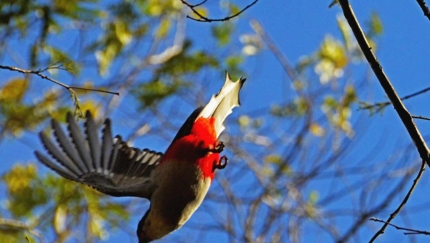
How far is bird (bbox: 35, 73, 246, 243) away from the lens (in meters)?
3.20

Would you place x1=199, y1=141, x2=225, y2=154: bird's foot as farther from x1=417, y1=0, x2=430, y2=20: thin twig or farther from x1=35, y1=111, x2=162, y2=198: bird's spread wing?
x1=417, y1=0, x2=430, y2=20: thin twig

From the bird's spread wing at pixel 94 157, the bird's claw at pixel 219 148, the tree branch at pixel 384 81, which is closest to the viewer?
the tree branch at pixel 384 81

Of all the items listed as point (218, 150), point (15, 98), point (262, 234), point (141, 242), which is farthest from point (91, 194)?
point (218, 150)

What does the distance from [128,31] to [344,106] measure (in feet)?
5.72

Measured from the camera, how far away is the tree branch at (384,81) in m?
1.93

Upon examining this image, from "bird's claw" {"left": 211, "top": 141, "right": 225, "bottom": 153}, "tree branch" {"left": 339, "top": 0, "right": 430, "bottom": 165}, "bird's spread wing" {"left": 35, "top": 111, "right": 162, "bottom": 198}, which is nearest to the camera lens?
"tree branch" {"left": 339, "top": 0, "right": 430, "bottom": 165}

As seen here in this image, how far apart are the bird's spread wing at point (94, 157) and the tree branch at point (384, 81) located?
193cm

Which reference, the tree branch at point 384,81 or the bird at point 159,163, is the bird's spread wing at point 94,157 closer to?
the bird at point 159,163

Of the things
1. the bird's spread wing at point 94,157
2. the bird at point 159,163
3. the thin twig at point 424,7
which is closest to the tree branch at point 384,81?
the thin twig at point 424,7

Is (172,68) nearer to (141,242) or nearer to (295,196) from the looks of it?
(295,196)

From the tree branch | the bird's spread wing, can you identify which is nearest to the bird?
the bird's spread wing

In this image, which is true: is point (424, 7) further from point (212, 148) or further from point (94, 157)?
point (94, 157)

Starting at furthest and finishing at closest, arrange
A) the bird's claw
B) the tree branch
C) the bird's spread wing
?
the bird's spread wing < the bird's claw < the tree branch

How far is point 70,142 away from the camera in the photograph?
3873 mm
